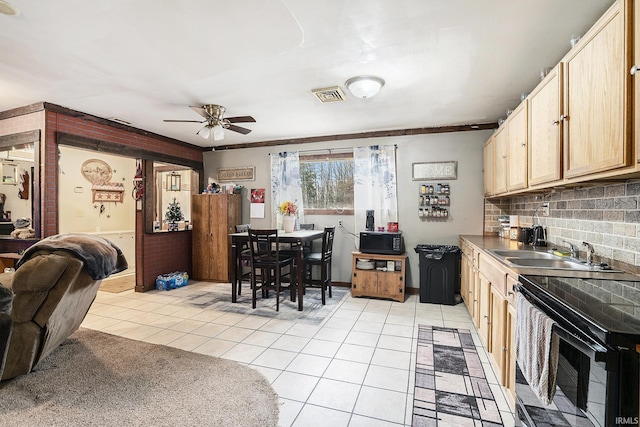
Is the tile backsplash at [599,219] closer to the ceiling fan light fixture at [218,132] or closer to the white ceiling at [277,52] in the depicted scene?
the white ceiling at [277,52]

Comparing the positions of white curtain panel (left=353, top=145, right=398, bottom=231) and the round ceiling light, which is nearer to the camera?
the round ceiling light

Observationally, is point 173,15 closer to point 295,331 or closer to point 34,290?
point 34,290

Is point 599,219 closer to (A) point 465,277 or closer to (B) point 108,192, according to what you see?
(A) point 465,277

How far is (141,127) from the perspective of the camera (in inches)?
176

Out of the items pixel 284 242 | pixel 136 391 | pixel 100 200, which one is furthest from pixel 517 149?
pixel 100 200

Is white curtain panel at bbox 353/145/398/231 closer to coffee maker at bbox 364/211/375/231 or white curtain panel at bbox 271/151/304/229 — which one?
coffee maker at bbox 364/211/375/231

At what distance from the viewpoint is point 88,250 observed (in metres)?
2.36

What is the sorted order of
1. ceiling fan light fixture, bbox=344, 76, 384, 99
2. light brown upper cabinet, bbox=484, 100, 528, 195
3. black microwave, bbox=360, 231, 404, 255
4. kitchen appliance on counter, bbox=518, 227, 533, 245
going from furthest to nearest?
1. black microwave, bbox=360, 231, 404, 255
2. kitchen appliance on counter, bbox=518, 227, 533, 245
3. ceiling fan light fixture, bbox=344, 76, 384, 99
4. light brown upper cabinet, bbox=484, 100, 528, 195

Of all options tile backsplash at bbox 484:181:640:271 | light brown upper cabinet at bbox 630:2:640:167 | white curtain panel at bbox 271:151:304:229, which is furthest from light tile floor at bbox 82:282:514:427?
white curtain panel at bbox 271:151:304:229

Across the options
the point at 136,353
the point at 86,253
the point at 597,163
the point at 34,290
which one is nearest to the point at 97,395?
the point at 136,353

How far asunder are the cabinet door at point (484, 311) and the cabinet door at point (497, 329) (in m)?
0.05

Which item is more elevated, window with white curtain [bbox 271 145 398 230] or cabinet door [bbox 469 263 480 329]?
window with white curtain [bbox 271 145 398 230]

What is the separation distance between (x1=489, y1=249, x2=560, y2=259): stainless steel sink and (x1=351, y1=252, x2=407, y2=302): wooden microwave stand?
62.7 inches

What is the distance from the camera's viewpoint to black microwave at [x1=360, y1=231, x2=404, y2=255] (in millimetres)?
4242
